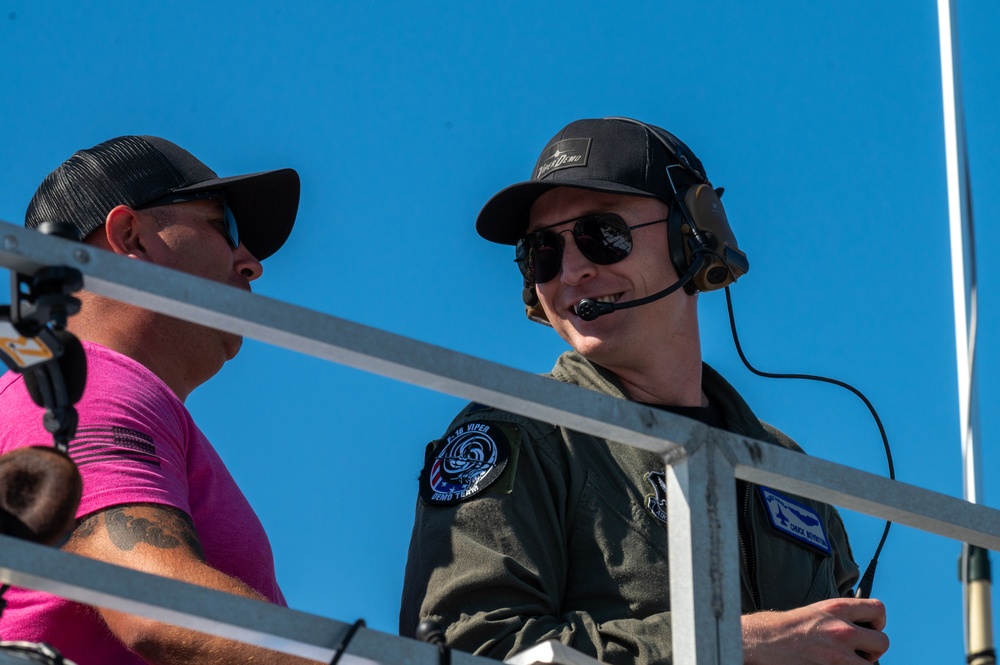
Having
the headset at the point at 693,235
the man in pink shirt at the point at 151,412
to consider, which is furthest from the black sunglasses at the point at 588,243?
the man in pink shirt at the point at 151,412

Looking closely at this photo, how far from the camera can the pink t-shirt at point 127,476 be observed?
2518 millimetres

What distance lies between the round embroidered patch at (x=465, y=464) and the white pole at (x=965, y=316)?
1085 mm

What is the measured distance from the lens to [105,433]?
2.59 m

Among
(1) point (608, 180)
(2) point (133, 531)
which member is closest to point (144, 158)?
(1) point (608, 180)

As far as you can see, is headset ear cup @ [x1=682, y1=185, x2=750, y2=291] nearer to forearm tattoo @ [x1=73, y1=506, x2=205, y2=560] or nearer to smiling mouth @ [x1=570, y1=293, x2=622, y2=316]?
smiling mouth @ [x1=570, y1=293, x2=622, y2=316]

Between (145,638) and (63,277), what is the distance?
2.87 ft

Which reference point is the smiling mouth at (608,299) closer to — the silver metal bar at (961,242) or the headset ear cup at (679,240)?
the headset ear cup at (679,240)

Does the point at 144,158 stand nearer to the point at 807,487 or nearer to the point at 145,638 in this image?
the point at 145,638

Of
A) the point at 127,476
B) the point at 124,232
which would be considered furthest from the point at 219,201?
the point at 127,476

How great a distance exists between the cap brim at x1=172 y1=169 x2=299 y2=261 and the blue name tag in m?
1.41

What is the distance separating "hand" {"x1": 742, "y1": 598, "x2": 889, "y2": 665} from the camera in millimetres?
2742

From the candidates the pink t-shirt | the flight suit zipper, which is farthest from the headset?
the pink t-shirt

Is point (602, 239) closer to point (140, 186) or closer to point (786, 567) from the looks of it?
point (786, 567)

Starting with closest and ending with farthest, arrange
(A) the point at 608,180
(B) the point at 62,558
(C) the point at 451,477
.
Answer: (B) the point at 62,558 → (C) the point at 451,477 → (A) the point at 608,180
